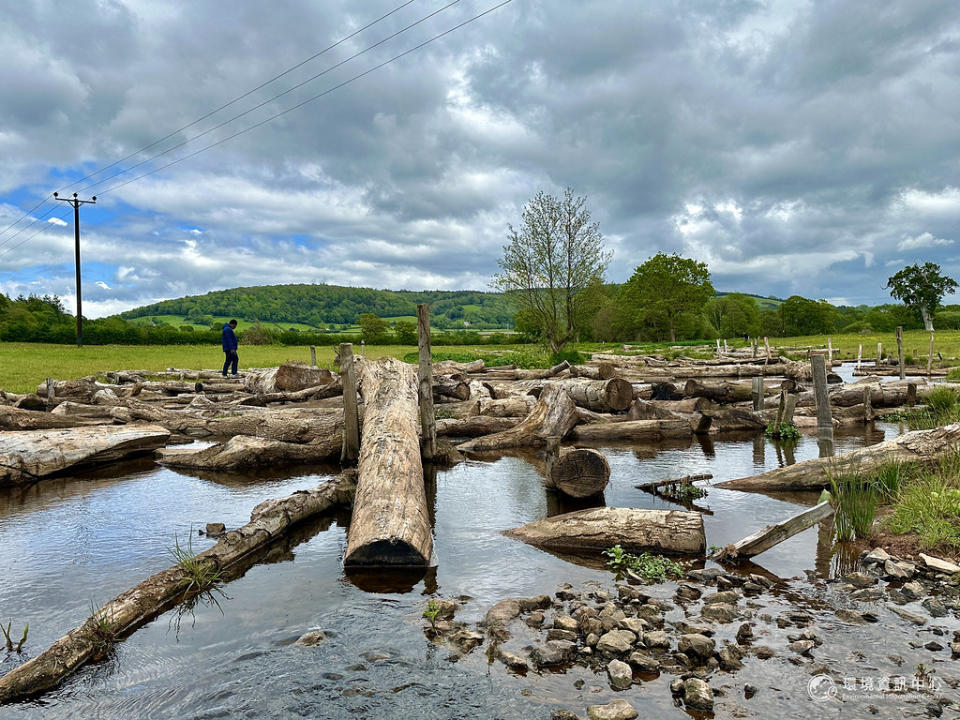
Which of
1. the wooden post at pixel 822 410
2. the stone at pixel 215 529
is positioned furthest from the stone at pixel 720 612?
the wooden post at pixel 822 410

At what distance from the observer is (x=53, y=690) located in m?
3.90

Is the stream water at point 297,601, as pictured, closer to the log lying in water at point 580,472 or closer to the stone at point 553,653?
the stone at point 553,653

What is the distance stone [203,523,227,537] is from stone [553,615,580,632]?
442cm

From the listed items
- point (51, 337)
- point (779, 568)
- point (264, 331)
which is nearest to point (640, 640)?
point (779, 568)

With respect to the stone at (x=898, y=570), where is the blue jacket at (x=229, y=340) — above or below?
above

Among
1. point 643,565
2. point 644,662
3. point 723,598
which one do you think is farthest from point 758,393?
point 644,662

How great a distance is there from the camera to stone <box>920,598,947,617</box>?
4.68 m

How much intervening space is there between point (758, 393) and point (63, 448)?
50.5ft

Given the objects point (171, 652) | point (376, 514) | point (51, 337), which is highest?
point (51, 337)

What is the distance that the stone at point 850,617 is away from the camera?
4566 mm

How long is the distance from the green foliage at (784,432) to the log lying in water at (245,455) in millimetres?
10046

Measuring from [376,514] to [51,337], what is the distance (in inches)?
2268

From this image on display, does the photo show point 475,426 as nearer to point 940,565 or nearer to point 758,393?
point 758,393

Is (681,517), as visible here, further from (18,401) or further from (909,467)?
(18,401)
